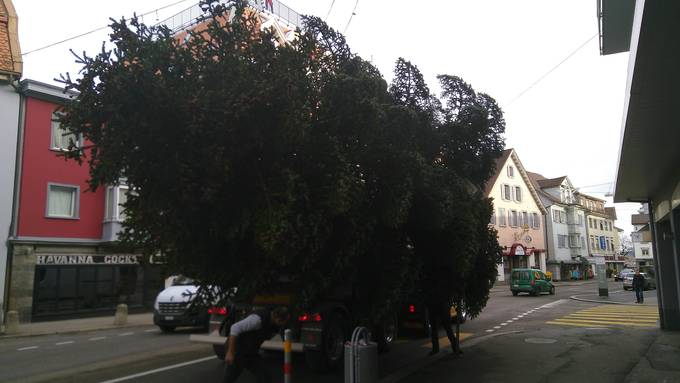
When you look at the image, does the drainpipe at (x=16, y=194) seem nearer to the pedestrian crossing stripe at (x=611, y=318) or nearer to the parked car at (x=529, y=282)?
the pedestrian crossing stripe at (x=611, y=318)

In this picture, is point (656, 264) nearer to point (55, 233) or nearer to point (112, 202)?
point (112, 202)

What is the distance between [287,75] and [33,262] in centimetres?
1909

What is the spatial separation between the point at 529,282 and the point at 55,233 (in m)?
25.6

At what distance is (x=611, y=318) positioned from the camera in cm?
1762

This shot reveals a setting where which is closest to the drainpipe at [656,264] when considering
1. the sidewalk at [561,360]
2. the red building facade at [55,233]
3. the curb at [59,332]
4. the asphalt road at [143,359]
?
the sidewalk at [561,360]

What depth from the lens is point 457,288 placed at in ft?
32.9

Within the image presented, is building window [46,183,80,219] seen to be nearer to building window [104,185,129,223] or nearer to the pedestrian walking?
building window [104,185,129,223]

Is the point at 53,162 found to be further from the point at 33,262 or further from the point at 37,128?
the point at 33,262

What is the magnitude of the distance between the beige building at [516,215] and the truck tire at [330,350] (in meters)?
44.0

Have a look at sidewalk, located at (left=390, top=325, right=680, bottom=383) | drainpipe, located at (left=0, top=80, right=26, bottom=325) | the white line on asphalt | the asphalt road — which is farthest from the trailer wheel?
drainpipe, located at (left=0, top=80, right=26, bottom=325)

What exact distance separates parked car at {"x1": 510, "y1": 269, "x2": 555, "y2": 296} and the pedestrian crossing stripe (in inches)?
430

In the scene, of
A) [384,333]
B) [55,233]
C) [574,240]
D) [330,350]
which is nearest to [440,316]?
[384,333]

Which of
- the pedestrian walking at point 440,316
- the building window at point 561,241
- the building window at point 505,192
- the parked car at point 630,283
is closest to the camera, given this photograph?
the pedestrian walking at point 440,316

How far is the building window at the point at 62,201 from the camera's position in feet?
72.2
